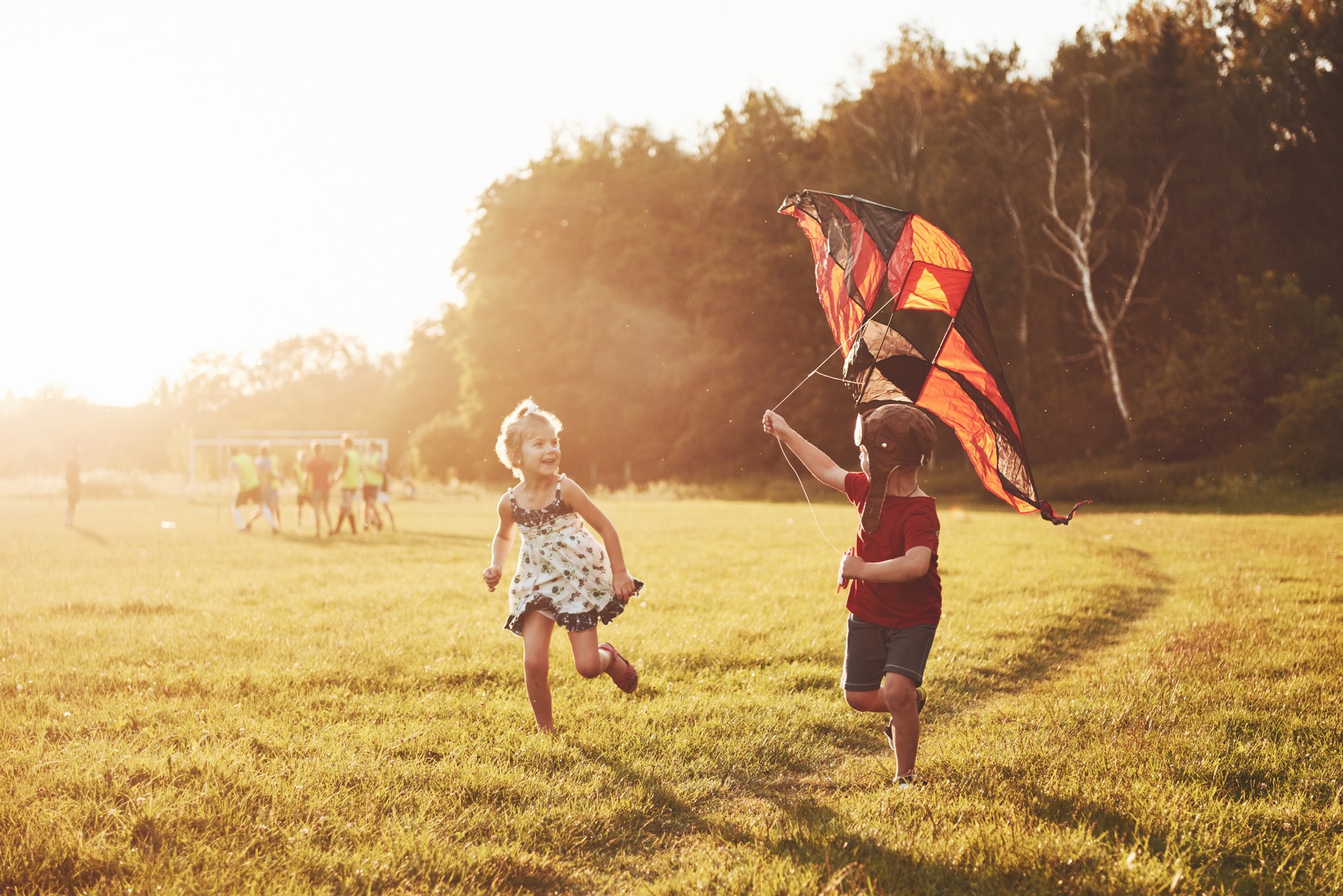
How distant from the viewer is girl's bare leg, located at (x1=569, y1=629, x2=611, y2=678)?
18.2 ft

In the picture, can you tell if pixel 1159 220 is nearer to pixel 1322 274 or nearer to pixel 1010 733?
pixel 1322 274

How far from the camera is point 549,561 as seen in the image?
5.62m

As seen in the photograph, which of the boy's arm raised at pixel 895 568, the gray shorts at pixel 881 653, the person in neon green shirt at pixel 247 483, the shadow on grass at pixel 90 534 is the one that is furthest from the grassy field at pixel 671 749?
the person in neon green shirt at pixel 247 483

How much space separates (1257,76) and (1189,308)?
937 centimetres

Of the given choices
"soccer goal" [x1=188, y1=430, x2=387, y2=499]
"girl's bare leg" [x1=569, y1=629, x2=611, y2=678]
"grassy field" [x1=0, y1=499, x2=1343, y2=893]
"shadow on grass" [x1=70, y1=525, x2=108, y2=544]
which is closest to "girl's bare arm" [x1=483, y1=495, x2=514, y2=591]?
"girl's bare leg" [x1=569, y1=629, x2=611, y2=678]

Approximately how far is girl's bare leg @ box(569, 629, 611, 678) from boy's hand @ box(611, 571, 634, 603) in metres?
0.32

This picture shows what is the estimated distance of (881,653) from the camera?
16.0 feet

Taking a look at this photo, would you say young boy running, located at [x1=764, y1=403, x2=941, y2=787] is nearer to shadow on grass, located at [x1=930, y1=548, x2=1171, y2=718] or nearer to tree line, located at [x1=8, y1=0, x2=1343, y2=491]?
shadow on grass, located at [x1=930, y1=548, x2=1171, y2=718]

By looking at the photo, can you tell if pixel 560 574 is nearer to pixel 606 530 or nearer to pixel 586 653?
pixel 606 530

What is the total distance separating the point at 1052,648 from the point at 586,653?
507 centimetres

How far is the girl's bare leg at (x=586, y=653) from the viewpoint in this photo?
5543mm

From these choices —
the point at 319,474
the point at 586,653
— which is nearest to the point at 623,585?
the point at 586,653

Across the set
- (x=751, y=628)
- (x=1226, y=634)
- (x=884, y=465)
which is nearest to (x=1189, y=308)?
(x=1226, y=634)

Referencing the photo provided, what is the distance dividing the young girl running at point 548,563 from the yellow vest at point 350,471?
649 inches
